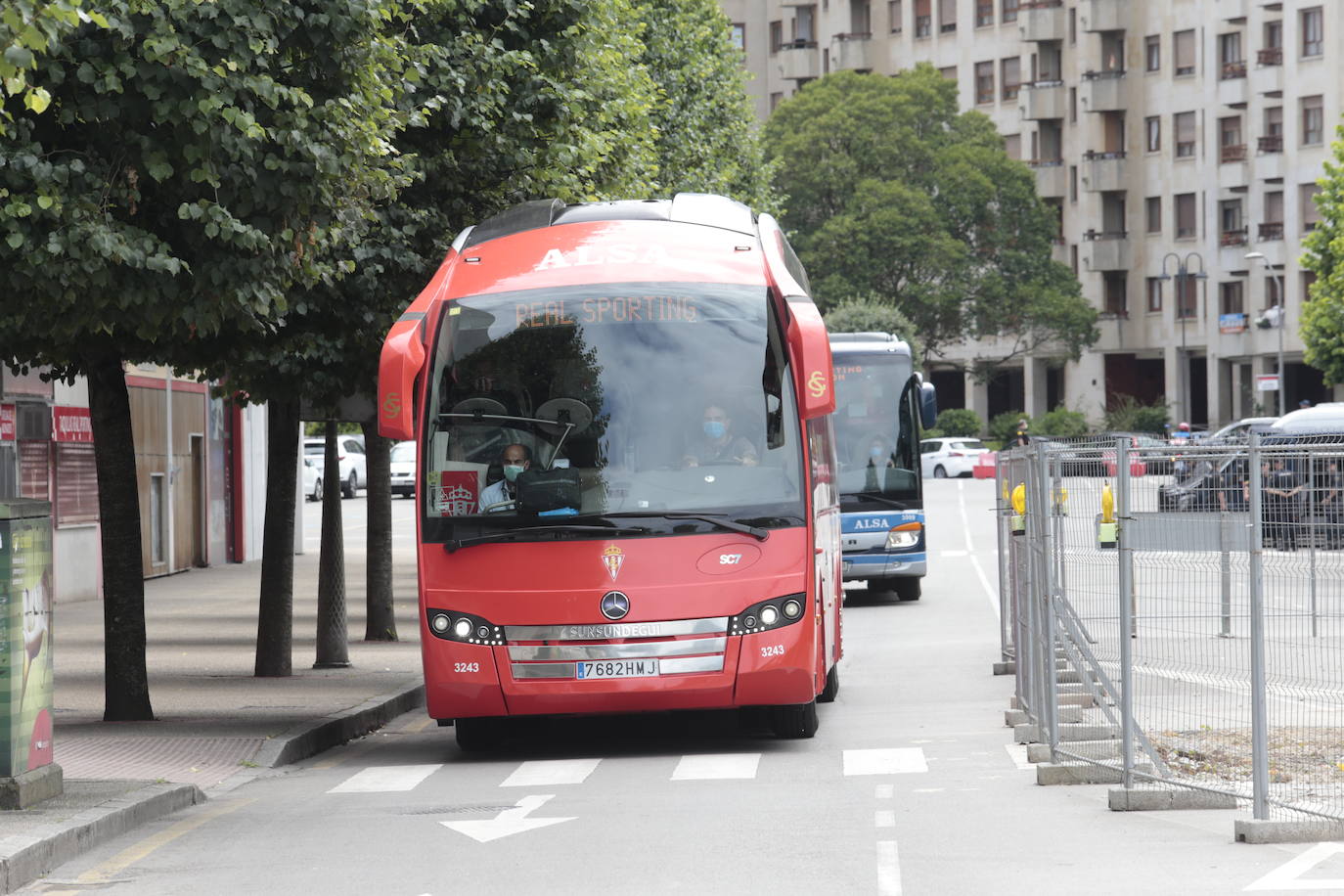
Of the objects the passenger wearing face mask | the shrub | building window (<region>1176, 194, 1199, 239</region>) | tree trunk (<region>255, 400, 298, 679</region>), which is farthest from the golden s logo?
building window (<region>1176, 194, 1199, 239</region>)

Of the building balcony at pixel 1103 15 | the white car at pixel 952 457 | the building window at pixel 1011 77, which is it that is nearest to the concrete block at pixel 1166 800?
the white car at pixel 952 457

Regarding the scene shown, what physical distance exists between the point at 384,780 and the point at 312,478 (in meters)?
49.6

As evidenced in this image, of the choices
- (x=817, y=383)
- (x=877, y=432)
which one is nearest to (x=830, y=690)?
(x=817, y=383)

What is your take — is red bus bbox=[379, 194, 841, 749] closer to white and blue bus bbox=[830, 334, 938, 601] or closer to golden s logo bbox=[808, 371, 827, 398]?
golden s logo bbox=[808, 371, 827, 398]

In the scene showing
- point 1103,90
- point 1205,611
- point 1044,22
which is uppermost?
point 1044,22

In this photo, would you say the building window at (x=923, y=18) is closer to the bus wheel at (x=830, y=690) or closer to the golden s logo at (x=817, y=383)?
the bus wheel at (x=830, y=690)

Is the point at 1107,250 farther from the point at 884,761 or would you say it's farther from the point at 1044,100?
the point at 884,761

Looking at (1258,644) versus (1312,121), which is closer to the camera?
(1258,644)

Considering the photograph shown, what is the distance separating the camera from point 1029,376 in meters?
89.6

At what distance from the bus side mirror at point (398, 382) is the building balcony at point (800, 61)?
286 feet

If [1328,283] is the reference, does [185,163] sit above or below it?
below

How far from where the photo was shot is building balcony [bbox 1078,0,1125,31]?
85500 mm

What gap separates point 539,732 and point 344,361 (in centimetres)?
345

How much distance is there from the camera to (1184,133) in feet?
278
